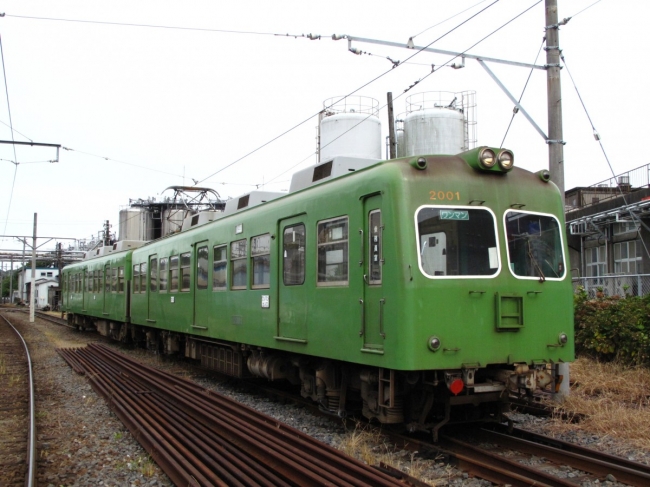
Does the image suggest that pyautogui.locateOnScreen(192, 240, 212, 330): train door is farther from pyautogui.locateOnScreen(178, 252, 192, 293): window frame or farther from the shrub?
the shrub

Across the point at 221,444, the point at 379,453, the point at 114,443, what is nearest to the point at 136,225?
the point at 114,443

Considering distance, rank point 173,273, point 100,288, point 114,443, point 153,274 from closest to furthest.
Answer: point 114,443
point 173,273
point 153,274
point 100,288

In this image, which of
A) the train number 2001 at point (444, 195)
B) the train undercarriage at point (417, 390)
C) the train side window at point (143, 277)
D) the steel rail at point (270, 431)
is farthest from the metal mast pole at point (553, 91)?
the train side window at point (143, 277)

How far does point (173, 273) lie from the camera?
1393 cm

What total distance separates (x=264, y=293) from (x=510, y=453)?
417cm

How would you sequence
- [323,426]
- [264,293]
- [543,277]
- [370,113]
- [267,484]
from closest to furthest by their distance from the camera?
[267,484] < [543,277] < [323,426] < [264,293] < [370,113]

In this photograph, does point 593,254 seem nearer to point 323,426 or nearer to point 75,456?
point 323,426

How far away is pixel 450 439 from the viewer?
6.72m

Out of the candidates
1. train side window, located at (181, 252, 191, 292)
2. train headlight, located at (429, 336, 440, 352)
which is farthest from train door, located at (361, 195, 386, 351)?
train side window, located at (181, 252, 191, 292)

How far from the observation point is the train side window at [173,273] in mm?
13688

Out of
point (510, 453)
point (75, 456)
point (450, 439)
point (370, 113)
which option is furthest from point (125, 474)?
point (370, 113)

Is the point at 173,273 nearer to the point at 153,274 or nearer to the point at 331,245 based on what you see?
the point at 153,274

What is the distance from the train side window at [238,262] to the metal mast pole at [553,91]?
4.85 m

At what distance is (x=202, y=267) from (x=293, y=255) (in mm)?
4132
